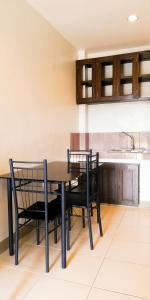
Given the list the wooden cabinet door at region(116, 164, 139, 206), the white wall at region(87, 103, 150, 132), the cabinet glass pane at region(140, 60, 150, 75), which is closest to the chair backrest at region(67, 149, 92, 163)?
the wooden cabinet door at region(116, 164, 139, 206)

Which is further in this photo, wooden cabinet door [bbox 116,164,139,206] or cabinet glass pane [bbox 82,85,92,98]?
cabinet glass pane [bbox 82,85,92,98]

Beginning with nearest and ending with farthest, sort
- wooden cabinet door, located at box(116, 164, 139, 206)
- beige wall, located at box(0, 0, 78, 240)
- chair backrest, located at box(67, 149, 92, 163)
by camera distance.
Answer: beige wall, located at box(0, 0, 78, 240) < chair backrest, located at box(67, 149, 92, 163) < wooden cabinet door, located at box(116, 164, 139, 206)

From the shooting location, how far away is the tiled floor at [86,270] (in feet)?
5.68

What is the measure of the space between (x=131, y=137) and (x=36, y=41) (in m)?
2.21

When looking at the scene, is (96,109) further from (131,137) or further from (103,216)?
(103,216)

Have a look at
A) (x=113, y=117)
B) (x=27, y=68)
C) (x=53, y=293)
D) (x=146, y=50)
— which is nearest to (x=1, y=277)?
(x=53, y=293)

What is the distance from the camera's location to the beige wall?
2359mm

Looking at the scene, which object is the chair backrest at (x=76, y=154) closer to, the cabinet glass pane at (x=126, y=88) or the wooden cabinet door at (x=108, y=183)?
the wooden cabinet door at (x=108, y=183)

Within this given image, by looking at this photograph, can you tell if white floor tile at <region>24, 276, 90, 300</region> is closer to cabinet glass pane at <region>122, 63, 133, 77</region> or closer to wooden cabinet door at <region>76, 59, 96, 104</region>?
wooden cabinet door at <region>76, 59, 96, 104</region>

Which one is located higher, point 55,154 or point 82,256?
point 55,154

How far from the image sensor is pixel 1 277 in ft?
6.35

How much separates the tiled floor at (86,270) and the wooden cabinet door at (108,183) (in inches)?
36.6

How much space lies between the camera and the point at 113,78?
3939mm

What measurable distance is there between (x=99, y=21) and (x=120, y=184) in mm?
2334
